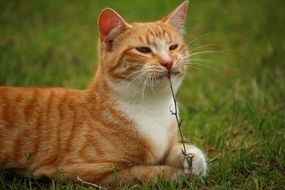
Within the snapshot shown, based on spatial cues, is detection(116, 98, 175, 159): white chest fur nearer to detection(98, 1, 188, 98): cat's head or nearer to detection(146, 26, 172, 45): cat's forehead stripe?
detection(98, 1, 188, 98): cat's head

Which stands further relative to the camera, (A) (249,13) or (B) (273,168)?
(A) (249,13)

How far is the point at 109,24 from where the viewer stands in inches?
139

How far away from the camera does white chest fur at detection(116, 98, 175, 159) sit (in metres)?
3.41

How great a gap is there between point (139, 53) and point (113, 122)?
18.5 inches

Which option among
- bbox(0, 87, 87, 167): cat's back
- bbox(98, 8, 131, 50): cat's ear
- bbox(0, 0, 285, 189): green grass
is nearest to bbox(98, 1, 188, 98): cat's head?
bbox(98, 8, 131, 50): cat's ear

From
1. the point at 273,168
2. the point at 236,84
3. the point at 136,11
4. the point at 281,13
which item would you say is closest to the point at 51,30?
the point at 136,11

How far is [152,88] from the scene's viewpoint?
3.37 m

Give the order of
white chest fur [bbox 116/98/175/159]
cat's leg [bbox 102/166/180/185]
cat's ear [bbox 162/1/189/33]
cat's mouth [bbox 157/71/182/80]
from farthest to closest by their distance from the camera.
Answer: cat's ear [bbox 162/1/189/33] → white chest fur [bbox 116/98/175/159] → cat's mouth [bbox 157/71/182/80] → cat's leg [bbox 102/166/180/185]

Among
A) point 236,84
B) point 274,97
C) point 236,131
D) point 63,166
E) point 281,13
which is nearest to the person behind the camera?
point 63,166

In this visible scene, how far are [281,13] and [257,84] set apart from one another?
2.33 m

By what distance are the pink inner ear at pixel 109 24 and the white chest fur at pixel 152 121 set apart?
48 centimetres

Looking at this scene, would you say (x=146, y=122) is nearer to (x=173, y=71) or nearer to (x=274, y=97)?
(x=173, y=71)

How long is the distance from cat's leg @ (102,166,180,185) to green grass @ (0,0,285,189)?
83 millimetres

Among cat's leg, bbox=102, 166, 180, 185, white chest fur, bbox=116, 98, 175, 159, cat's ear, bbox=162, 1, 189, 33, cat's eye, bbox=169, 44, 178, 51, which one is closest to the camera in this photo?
cat's leg, bbox=102, 166, 180, 185
